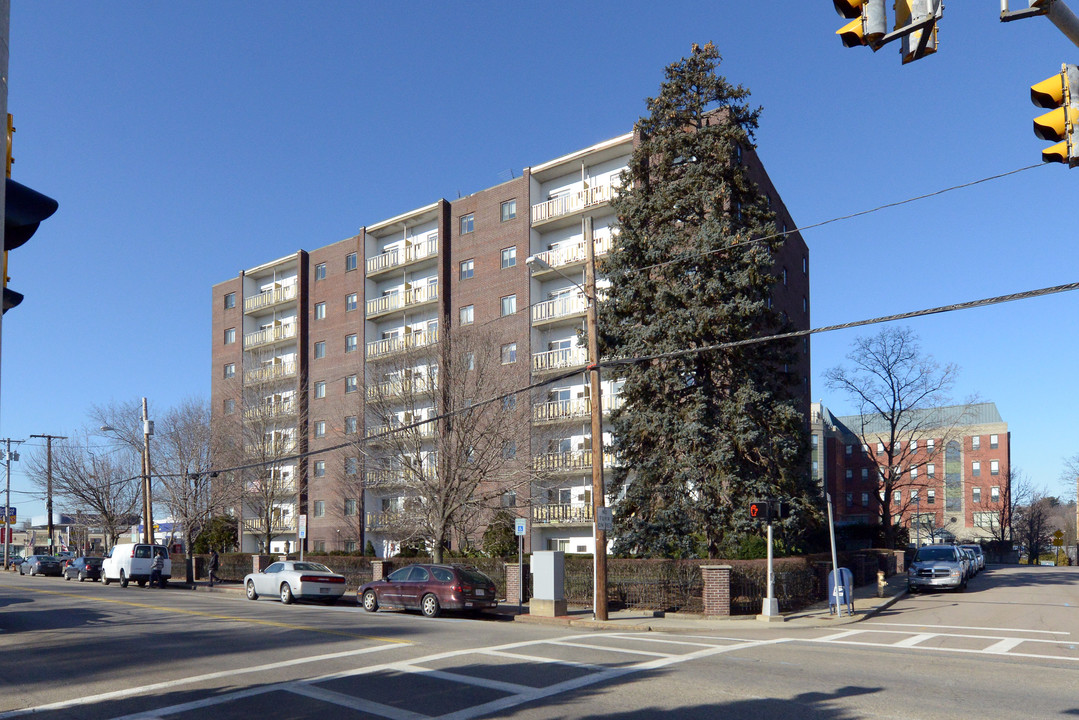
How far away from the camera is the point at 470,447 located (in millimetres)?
32531

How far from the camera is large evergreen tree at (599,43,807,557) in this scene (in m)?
26.7

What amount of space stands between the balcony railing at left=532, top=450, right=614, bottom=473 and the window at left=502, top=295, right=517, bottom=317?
816 cm

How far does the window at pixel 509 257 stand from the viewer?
42.9 m

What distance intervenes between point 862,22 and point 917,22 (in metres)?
0.33

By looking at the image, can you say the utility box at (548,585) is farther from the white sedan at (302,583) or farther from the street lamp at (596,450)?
the white sedan at (302,583)

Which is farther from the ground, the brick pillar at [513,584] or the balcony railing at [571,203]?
the balcony railing at [571,203]

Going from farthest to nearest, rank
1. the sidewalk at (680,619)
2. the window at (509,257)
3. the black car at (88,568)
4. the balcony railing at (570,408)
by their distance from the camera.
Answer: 1. the black car at (88,568)
2. the window at (509,257)
3. the balcony railing at (570,408)
4. the sidewalk at (680,619)

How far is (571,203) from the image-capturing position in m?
40.6

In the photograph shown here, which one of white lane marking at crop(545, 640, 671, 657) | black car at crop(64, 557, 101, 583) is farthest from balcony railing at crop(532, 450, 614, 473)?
black car at crop(64, 557, 101, 583)

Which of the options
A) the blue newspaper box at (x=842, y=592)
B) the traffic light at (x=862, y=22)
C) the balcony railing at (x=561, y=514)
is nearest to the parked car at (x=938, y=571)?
the blue newspaper box at (x=842, y=592)

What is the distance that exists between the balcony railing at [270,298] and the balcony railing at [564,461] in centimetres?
2577

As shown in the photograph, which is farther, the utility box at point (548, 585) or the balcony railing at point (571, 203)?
the balcony railing at point (571, 203)

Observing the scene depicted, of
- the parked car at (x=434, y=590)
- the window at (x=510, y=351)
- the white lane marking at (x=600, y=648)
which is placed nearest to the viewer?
the white lane marking at (x=600, y=648)

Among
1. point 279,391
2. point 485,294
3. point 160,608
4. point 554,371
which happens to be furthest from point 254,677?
point 279,391
